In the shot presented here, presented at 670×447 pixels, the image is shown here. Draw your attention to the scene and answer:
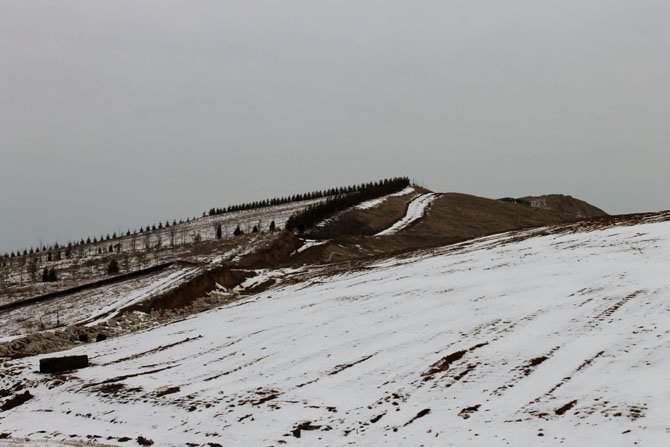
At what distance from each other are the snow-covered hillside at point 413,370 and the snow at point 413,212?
3342 cm

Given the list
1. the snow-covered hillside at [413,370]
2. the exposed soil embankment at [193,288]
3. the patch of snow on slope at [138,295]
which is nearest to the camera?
the snow-covered hillside at [413,370]

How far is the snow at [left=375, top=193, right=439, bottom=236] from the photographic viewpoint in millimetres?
55950

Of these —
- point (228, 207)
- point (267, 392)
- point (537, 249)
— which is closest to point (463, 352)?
point (267, 392)

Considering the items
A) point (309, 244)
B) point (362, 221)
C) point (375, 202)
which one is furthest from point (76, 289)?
point (375, 202)

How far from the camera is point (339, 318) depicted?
1895cm

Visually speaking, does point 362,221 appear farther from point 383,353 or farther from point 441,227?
point 383,353

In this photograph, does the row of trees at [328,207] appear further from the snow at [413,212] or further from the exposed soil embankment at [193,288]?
the exposed soil embankment at [193,288]

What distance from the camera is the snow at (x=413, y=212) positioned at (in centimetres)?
5595

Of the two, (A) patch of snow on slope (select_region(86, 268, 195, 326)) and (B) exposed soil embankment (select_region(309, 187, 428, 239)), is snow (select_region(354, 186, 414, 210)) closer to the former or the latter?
(B) exposed soil embankment (select_region(309, 187, 428, 239))

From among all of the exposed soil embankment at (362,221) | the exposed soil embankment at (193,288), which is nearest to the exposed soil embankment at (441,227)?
the exposed soil embankment at (362,221)

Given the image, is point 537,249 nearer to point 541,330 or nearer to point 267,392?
point 541,330

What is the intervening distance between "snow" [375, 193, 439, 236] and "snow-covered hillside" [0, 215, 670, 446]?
110 feet

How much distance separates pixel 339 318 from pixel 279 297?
25.1 feet

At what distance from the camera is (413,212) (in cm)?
6688
